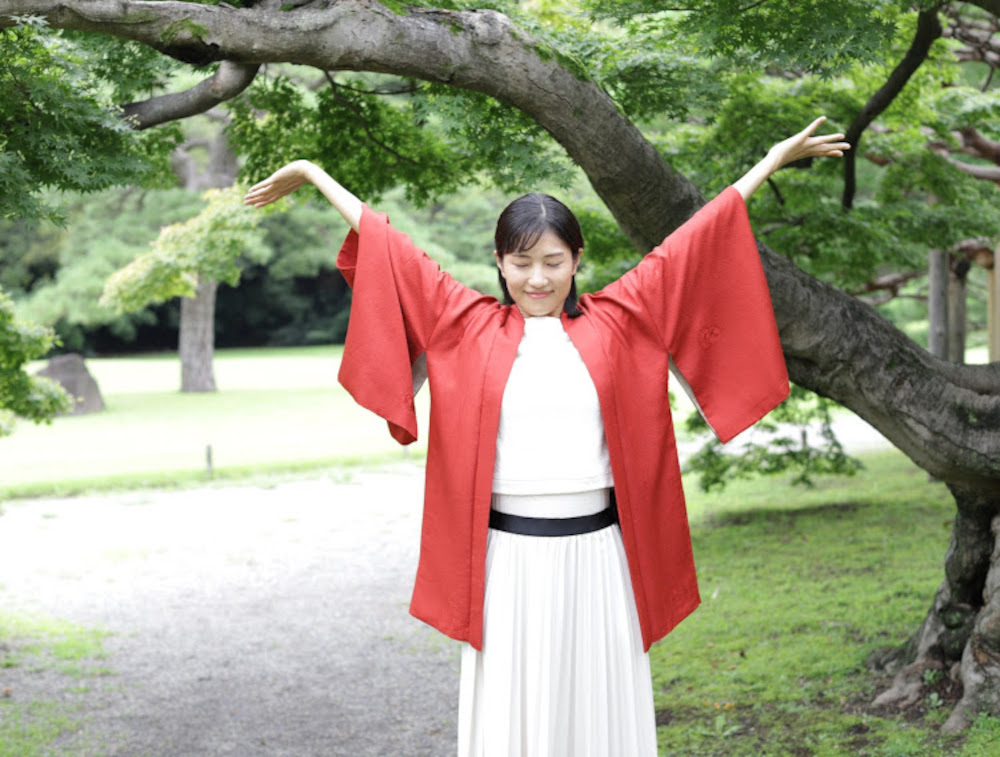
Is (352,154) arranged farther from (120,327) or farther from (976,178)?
(120,327)

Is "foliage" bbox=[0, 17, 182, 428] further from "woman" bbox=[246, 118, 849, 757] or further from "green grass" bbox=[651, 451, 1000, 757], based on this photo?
"green grass" bbox=[651, 451, 1000, 757]

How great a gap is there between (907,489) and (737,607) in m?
4.19

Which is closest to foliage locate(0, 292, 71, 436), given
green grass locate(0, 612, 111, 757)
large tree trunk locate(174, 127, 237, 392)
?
green grass locate(0, 612, 111, 757)

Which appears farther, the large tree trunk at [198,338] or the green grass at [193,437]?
the large tree trunk at [198,338]

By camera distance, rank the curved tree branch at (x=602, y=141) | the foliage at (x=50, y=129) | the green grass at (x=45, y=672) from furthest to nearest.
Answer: the green grass at (x=45, y=672)
the foliage at (x=50, y=129)
the curved tree branch at (x=602, y=141)

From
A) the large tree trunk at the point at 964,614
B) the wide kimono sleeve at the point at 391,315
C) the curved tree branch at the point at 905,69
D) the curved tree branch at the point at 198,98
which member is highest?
the curved tree branch at the point at 905,69

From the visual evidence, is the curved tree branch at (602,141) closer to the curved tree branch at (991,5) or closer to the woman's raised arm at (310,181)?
the woman's raised arm at (310,181)

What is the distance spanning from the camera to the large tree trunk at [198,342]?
2123cm

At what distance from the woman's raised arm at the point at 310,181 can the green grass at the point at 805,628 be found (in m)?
2.44

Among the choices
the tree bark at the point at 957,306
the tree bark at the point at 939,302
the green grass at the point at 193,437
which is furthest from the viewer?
the green grass at the point at 193,437

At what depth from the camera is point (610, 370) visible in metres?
2.33

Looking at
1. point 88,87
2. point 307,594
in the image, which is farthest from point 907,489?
point 88,87

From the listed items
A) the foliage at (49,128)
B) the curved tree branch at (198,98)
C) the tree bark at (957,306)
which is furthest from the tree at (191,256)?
the foliage at (49,128)

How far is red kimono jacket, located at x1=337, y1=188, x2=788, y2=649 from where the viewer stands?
7.70ft
